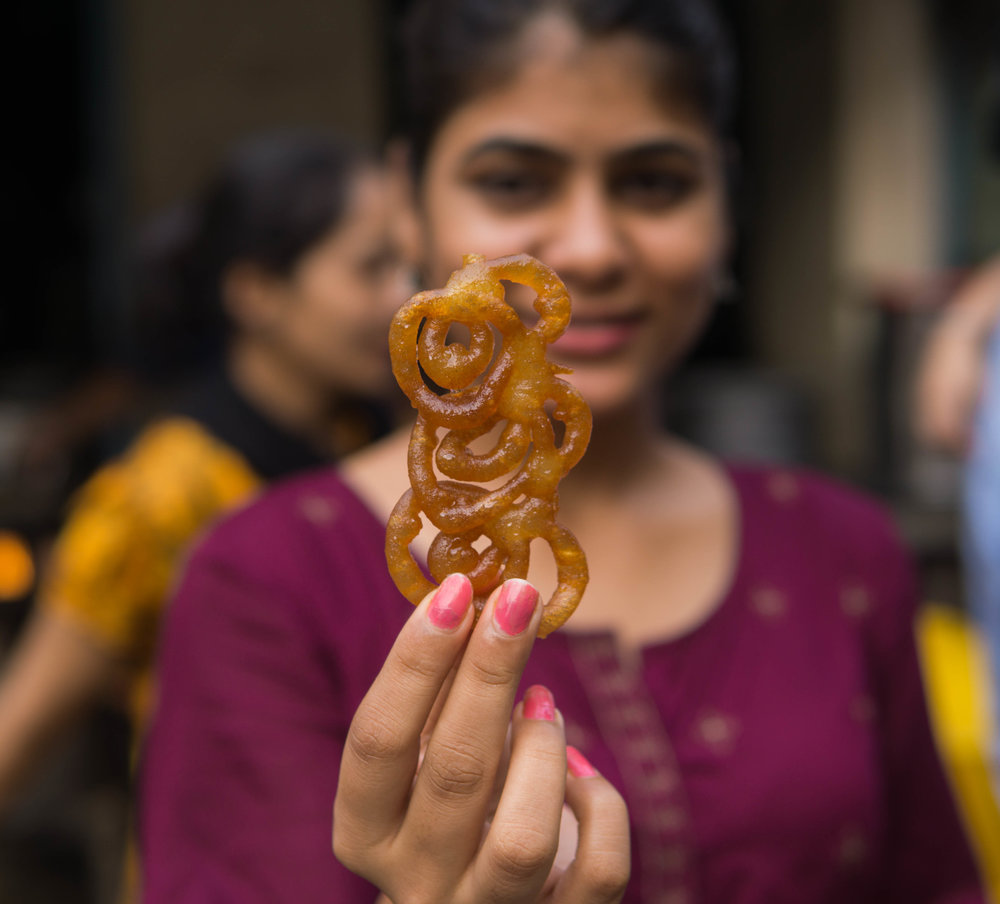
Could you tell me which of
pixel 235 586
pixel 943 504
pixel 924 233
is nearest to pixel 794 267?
pixel 924 233

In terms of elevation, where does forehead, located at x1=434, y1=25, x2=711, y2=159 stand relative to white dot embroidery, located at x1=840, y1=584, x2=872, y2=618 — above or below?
above

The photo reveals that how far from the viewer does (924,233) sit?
4668 millimetres

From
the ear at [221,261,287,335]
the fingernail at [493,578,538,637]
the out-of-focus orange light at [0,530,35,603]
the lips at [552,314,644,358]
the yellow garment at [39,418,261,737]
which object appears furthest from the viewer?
the out-of-focus orange light at [0,530,35,603]

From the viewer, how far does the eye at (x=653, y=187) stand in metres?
1.03

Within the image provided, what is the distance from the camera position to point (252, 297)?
237 centimetres

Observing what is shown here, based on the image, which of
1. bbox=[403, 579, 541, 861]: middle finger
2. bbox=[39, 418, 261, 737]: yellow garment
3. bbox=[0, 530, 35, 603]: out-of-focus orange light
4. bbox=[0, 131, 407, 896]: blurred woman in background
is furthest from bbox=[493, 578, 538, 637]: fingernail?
bbox=[0, 530, 35, 603]: out-of-focus orange light

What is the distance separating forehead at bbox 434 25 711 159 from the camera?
40.6 inches

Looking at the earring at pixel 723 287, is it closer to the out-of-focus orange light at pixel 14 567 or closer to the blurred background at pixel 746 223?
the blurred background at pixel 746 223

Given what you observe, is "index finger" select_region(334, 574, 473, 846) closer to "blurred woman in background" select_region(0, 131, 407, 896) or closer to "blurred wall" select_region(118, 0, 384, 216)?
"blurred woman in background" select_region(0, 131, 407, 896)

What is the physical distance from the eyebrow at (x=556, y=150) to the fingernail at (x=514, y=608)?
510 millimetres

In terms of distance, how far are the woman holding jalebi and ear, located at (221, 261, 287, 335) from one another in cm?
108

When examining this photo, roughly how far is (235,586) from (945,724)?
171 cm

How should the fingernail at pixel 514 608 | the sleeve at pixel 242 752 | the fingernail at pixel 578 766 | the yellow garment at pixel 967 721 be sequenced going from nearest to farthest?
the fingernail at pixel 514 608, the fingernail at pixel 578 766, the sleeve at pixel 242 752, the yellow garment at pixel 967 721

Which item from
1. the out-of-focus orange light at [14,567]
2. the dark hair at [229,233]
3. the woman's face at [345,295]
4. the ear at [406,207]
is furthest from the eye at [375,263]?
the out-of-focus orange light at [14,567]
